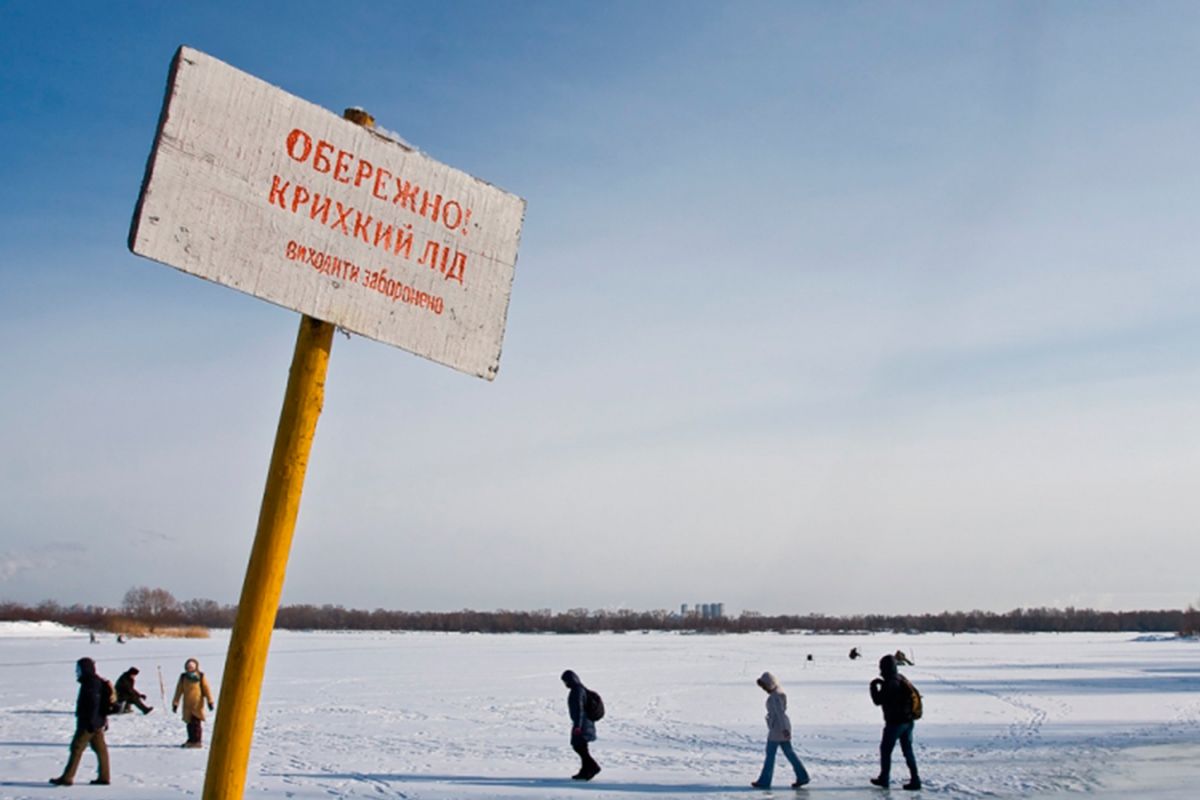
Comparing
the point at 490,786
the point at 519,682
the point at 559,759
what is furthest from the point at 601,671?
the point at 490,786

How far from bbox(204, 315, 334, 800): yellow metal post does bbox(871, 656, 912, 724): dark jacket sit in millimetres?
9138

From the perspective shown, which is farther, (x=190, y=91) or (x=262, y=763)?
(x=262, y=763)

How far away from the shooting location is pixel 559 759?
38.4 ft

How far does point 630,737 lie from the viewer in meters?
13.7

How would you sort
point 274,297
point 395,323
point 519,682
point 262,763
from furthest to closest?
point 519,682
point 262,763
point 395,323
point 274,297

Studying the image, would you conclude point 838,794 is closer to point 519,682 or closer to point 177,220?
point 177,220

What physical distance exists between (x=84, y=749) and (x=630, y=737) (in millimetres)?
7334

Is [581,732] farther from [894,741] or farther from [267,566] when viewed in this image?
[267,566]

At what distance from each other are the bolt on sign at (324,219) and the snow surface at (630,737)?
8299mm

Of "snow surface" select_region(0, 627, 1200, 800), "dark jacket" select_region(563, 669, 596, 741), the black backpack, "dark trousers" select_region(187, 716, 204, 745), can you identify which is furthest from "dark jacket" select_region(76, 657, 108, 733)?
the black backpack

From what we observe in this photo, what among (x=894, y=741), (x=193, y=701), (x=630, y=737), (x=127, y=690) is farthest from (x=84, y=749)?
(x=894, y=741)

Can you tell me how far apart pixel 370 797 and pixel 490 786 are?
138cm

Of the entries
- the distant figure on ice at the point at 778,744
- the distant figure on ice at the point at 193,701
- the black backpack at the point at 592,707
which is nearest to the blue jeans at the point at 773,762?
the distant figure on ice at the point at 778,744

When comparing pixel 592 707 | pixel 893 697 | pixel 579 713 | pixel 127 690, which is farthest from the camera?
pixel 127 690
